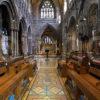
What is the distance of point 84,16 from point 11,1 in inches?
279

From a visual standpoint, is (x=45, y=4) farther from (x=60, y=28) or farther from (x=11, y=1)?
(x=11, y=1)

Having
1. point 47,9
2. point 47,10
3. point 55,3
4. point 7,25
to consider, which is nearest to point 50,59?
point 7,25

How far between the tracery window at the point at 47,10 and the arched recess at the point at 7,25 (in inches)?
869

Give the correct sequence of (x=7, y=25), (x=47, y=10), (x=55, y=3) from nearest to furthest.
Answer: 1. (x=7, y=25)
2. (x=55, y=3)
3. (x=47, y=10)

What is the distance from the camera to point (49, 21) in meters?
44.0

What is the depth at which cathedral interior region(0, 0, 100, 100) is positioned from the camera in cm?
545

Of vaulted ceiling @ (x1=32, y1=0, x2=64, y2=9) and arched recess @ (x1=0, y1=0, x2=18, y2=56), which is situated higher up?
vaulted ceiling @ (x1=32, y1=0, x2=64, y2=9)

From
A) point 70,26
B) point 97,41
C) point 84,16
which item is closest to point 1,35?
point 84,16

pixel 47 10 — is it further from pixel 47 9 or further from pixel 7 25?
pixel 7 25

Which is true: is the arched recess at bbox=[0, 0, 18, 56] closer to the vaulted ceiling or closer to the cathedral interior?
the cathedral interior

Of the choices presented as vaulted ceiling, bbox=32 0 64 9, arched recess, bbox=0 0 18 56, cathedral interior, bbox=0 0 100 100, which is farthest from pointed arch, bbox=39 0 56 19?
arched recess, bbox=0 0 18 56

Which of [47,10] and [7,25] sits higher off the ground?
[47,10]

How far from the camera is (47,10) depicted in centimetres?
4466

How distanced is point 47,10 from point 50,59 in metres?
16.3
